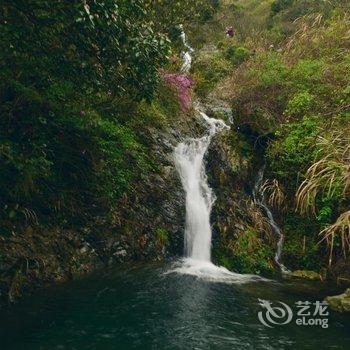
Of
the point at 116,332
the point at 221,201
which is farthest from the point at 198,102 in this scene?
the point at 116,332

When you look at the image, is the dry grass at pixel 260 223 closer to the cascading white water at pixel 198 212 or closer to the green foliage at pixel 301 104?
the cascading white water at pixel 198 212

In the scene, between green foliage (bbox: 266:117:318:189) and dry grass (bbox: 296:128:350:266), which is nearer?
dry grass (bbox: 296:128:350:266)

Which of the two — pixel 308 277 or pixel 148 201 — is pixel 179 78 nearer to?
pixel 148 201

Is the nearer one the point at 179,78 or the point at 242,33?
the point at 179,78

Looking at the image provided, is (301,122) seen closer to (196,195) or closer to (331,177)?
(331,177)

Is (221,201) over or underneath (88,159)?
underneath

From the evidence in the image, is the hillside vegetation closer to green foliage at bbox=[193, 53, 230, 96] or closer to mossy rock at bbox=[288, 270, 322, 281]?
green foliage at bbox=[193, 53, 230, 96]

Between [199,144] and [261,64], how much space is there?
6991 mm

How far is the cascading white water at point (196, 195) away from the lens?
13543 millimetres

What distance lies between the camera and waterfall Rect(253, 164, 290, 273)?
13307 millimetres

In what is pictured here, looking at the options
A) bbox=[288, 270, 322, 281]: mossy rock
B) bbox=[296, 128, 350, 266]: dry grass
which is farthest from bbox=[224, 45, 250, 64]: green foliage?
bbox=[288, 270, 322, 281]: mossy rock

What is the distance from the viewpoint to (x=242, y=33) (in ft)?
97.7

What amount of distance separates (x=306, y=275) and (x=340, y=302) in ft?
8.93

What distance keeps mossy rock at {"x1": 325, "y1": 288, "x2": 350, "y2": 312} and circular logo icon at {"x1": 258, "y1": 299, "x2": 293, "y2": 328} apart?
107 centimetres
